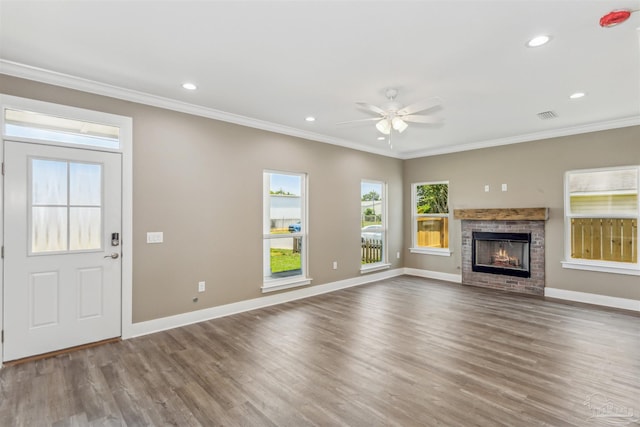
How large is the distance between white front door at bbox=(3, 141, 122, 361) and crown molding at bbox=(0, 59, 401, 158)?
2.23 feet

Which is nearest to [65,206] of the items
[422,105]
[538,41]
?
[422,105]

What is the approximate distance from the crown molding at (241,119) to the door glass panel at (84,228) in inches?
51.8

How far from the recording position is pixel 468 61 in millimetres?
2977

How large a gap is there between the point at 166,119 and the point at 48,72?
1.17 m

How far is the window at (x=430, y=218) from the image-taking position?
6.98m

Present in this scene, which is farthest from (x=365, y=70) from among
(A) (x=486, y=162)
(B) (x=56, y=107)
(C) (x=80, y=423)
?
(A) (x=486, y=162)

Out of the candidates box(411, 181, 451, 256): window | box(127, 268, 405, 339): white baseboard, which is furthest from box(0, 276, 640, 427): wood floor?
box(411, 181, 451, 256): window

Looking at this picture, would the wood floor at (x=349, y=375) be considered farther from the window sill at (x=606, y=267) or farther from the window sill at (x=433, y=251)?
the window sill at (x=433, y=251)

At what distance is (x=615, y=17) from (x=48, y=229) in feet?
16.9

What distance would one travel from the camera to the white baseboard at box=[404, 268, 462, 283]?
6.70 metres

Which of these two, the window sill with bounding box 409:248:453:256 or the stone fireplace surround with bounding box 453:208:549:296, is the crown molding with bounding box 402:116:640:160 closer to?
the stone fireplace surround with bounding box 453:208:549:296

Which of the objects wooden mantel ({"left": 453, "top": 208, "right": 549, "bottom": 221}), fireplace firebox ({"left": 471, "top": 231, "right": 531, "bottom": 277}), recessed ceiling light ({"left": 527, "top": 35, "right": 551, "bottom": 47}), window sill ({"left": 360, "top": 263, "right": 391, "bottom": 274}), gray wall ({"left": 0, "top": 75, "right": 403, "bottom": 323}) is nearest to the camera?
recessed ceiling light ({"left": 527, "top": 35, "right": 551, "bottom": 47})

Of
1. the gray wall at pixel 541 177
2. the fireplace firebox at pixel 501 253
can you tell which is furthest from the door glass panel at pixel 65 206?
the fireplace firebox at pixel 501 253

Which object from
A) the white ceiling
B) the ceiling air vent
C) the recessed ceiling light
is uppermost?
the ceiling air vent
